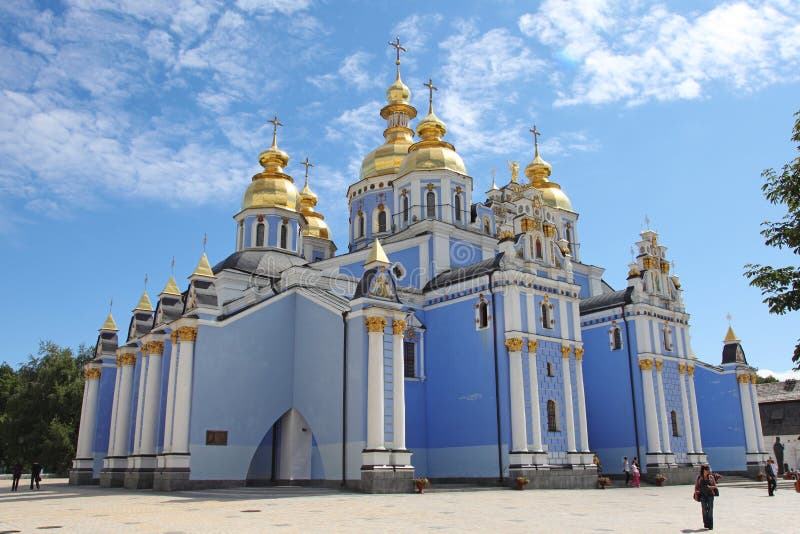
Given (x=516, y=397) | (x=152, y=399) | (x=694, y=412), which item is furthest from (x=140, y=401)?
(x=694, y=412)

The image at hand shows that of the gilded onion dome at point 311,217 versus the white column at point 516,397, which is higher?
the gilded onion dome at point 311,217

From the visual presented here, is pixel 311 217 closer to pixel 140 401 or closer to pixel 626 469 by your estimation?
pixel 140 401

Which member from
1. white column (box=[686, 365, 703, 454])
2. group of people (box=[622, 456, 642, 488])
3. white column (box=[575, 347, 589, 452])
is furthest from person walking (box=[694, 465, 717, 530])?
white column (box=[686, 365, 703, 454])

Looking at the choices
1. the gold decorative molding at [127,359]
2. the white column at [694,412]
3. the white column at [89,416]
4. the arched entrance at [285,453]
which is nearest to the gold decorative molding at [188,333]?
the arched entrance at [285,453]

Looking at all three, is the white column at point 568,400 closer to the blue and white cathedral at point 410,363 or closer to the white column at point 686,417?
the blue and white cathedral at point 410,363

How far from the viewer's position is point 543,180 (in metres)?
37.0

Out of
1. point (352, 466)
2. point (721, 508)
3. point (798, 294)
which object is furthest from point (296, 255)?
point (798, 294)

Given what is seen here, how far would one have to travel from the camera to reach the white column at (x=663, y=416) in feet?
89.2

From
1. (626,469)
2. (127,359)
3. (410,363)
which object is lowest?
(626,469)

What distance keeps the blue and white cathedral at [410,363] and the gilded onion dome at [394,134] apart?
164 millimetres

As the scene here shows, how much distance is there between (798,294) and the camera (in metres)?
9.57

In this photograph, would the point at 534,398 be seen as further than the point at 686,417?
No

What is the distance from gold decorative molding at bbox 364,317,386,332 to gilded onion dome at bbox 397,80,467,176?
11749mm

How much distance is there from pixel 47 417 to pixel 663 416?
107 ft
